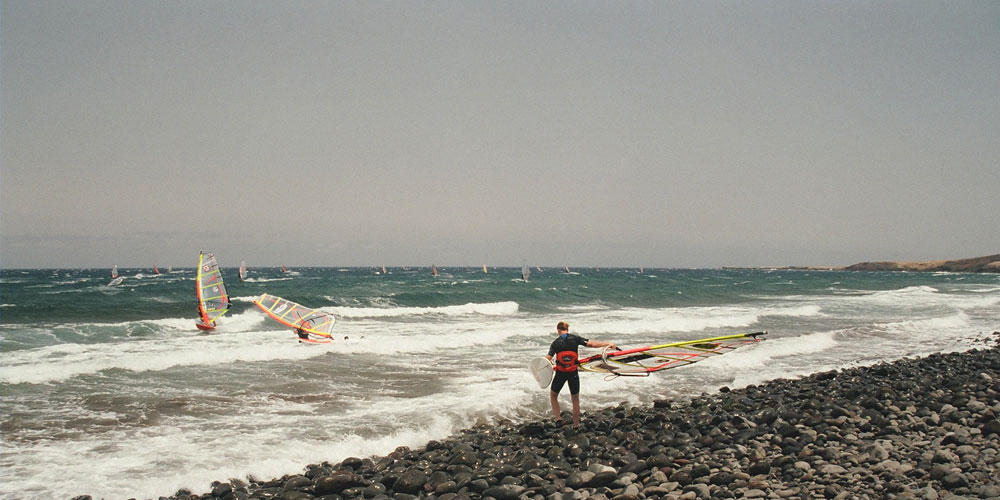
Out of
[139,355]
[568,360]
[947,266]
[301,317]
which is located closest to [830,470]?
[568,360]

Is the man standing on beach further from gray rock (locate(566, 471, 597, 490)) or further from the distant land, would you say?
the distant land

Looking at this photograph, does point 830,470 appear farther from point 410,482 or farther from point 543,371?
point 410,482

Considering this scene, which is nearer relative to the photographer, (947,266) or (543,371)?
(543,371)

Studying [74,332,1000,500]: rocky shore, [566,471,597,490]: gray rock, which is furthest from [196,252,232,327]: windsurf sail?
[566,471,597,490]: gray rock

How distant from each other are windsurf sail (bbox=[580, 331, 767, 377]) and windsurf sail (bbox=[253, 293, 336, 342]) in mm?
11203

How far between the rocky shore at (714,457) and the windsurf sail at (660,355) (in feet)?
3.05

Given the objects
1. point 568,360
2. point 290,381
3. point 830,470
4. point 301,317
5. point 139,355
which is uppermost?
point 568,360

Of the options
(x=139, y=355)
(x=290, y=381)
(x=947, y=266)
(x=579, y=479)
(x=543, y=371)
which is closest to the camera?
(x=579, y=479)

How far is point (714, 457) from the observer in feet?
21.3

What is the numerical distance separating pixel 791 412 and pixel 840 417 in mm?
630

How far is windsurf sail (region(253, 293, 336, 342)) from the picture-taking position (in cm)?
1828

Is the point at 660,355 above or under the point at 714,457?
above

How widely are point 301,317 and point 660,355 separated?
13.3m

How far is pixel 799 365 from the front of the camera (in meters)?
14.3
